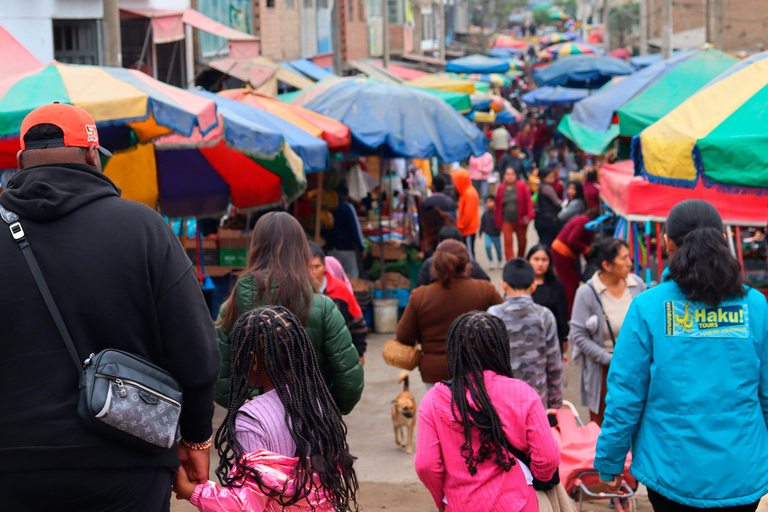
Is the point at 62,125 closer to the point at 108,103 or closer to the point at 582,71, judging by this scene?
the point at 108,103

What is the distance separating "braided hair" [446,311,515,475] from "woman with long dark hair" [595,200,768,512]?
47 cm

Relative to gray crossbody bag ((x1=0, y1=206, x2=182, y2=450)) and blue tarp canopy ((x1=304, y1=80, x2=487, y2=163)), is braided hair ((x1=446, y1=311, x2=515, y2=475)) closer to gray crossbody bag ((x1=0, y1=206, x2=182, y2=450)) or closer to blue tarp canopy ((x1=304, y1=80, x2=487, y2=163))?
gray crossbody bag ((x1=0, y1=206, x2=182, y2=450))

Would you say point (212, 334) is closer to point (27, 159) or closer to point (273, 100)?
point (27, 159)

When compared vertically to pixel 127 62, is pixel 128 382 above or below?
below

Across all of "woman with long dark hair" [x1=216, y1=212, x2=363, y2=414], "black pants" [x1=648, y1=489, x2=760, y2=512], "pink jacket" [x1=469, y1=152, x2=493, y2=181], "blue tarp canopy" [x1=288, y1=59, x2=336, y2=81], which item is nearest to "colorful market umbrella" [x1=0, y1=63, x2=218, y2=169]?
"woman with long dark hair" [x1=216, y1=212, x2=363, y2=414]

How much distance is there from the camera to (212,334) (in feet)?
8.68

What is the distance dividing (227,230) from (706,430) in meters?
7.68

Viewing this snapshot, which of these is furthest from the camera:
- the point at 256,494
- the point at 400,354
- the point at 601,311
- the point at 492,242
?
the point at 492,242

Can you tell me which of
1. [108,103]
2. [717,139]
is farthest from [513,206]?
[108,103]

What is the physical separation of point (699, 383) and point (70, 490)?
228 cm

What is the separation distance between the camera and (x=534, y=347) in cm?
543

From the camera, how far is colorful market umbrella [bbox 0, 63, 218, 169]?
208 inches

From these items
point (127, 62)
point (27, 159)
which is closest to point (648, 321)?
point (27, 159)

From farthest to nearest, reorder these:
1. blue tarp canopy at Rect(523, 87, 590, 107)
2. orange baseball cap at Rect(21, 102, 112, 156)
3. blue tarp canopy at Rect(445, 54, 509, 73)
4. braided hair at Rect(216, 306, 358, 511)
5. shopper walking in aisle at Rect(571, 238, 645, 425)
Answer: blue tarp canopy at Rect(445, 54, 509, 73) < blue tarp canopy at Rect(523, 87, 590, 107) < shopper walking in aisle at Rect(571, 238, 645, 425) < braided hair at Rect(216, 306, 358, 511) < orange baseball cap at Rect(21, 102, 112, 156)
